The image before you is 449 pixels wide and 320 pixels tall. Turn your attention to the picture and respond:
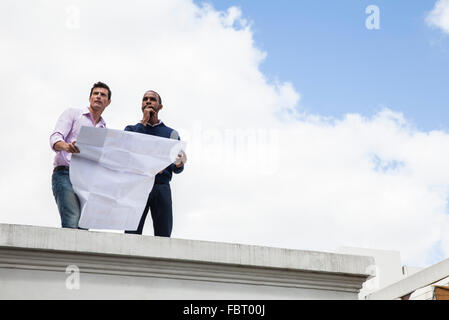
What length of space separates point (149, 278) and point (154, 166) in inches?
62.0

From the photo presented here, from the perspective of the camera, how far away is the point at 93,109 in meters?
8.68

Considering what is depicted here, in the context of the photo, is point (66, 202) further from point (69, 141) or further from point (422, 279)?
point (422, 279)

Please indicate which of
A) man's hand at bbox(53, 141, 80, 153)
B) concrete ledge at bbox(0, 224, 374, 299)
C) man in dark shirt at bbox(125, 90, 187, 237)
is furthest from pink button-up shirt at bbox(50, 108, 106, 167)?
concrete ledge at bbox(0, 224, 374, 299)

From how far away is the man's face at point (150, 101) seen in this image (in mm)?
8922

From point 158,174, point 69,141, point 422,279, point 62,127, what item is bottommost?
point 158,174

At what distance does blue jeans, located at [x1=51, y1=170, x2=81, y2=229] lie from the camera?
8.02 metres

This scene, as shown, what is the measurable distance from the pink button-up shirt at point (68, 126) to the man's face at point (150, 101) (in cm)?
65

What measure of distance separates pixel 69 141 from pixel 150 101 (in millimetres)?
1168

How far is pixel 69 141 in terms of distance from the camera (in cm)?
848

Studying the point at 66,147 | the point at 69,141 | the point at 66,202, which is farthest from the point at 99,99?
the point at 66,202

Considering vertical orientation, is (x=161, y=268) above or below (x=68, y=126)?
below

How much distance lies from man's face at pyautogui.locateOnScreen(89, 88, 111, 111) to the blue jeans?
982 mm
